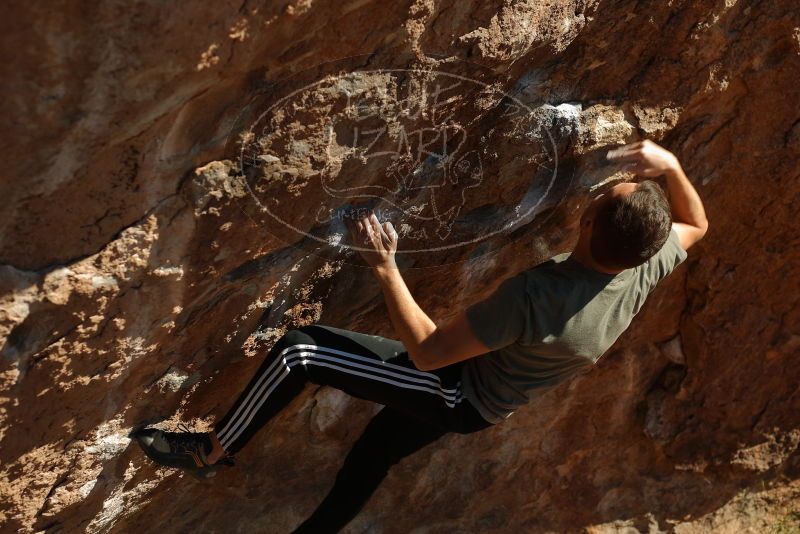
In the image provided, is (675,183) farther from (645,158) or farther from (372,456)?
(372,456)

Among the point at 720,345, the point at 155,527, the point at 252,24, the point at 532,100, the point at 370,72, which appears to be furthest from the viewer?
the point at 720,345

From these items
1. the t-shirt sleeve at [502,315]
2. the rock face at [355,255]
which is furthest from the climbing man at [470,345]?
the rock face at [355,255]

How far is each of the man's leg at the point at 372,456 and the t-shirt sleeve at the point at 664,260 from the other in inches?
28.5

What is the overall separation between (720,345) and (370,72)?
1.95 meters

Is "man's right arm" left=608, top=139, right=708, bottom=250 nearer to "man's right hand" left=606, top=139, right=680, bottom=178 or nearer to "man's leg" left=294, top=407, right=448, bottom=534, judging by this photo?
"man's right hand" left=606, top=139, right=680, bottom=178

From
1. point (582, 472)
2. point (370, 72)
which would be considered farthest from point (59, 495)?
point (582, 472)

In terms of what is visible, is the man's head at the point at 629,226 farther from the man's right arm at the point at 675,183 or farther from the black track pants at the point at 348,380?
the black track pants at the point at 348,380

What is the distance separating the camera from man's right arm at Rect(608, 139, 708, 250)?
226cm

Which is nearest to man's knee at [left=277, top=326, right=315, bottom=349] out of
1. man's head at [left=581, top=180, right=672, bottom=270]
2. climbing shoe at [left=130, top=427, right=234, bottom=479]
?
climbing shoe at [left=130, top=427, right=234, bottom=479]

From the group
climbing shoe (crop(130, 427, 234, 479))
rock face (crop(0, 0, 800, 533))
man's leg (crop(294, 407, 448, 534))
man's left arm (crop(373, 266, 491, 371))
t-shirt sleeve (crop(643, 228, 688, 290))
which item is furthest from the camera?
man's leg (crop(294, 407, 448, 534))

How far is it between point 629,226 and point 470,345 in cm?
43

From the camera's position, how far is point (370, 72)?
6.10 feet

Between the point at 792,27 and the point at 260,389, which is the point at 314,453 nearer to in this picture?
the point at 260,389

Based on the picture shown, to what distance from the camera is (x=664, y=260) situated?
2.15m
